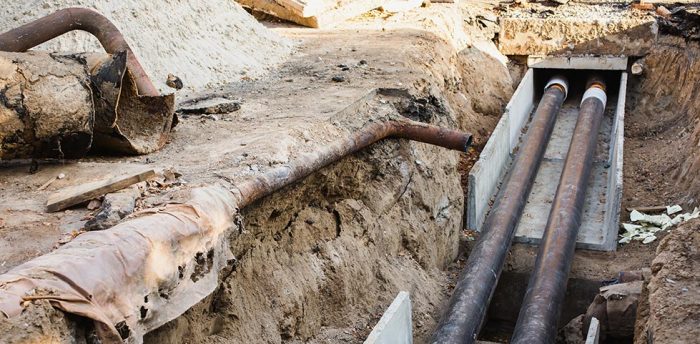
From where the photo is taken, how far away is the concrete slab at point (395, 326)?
19.0ft

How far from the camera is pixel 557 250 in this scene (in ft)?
26.5

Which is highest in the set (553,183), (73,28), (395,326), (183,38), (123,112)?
(73,28)

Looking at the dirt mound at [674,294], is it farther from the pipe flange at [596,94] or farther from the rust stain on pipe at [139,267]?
the pipe flange at [596,94]

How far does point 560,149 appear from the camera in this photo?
12055 millimetres

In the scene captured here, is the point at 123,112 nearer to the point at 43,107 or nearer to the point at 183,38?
the point at 43,107

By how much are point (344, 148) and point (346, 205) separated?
72 cm

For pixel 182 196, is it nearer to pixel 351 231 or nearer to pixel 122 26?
pixel 351 231

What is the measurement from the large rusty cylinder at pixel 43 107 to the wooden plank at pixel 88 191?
25.5 inches

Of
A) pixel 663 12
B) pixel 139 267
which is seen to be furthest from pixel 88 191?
pixel 663 12

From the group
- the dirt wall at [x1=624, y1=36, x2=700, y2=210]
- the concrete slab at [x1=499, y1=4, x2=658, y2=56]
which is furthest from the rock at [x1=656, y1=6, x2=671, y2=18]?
the dirt wall at [x1=624, y1=36, x2=700, y2=210]

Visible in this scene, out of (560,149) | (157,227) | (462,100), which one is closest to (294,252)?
(157,227)

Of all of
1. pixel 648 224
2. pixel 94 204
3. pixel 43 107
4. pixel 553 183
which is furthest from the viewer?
pixel 553 183

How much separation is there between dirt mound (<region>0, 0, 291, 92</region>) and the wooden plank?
2907mm

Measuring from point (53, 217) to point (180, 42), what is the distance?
4.45 meters
